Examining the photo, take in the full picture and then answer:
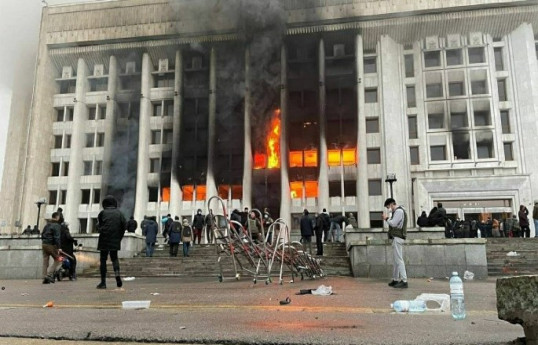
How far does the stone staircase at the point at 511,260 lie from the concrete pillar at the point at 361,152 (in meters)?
13.6

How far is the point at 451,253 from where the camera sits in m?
11.4

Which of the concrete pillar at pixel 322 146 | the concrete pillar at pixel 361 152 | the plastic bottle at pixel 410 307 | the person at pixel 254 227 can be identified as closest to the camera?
the plastic bottle at pixel 410 307

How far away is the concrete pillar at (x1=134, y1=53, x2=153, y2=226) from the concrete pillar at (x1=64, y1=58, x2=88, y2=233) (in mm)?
5120

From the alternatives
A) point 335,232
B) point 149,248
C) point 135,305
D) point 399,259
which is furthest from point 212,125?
point 135,305

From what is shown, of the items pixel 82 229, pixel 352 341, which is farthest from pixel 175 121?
pixel 352 341

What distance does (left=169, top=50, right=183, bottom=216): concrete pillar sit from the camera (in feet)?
108

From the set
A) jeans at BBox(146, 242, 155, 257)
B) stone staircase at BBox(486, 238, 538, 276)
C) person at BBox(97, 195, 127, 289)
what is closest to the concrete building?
stone staircase at BBox(486, 238, 538, 276)

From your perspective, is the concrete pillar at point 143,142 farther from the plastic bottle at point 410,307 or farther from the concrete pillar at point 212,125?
the plastic bottle at point 410,307

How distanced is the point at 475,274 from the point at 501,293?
31.8 ft

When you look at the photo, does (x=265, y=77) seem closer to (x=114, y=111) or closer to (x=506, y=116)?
(x=114, y=111)

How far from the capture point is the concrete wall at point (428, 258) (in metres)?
11.2

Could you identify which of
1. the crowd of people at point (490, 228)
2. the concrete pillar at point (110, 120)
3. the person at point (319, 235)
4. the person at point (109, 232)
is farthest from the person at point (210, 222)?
the concrete pillar at point (110, 120)

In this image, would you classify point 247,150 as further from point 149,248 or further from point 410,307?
point 410,307

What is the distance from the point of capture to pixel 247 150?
3262cm
